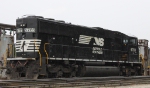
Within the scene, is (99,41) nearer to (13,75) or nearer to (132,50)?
(132,50)

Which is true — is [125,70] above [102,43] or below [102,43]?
below

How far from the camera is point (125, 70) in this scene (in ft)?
71.3

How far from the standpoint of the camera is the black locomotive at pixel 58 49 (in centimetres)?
1545

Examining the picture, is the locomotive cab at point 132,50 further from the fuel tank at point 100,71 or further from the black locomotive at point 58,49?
the fuel tank at point 100,71

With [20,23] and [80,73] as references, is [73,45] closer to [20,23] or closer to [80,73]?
[80,73]

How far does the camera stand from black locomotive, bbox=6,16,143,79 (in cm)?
1545

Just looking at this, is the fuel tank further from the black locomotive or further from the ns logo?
the ns logo

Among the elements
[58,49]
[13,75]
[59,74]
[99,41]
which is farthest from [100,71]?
[13,75]

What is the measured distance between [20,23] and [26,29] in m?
0.67

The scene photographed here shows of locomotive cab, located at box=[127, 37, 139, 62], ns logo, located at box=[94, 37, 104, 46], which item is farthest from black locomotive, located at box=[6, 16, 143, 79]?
locomotive cab, located at box=[127, 37, 139, 62]

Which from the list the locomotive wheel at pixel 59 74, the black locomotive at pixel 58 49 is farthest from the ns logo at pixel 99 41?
the locomotive wheel at pixel 59 74

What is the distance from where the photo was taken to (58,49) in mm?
16547

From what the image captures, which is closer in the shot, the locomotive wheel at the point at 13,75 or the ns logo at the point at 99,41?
the locomotive wheel at the point at 13,75

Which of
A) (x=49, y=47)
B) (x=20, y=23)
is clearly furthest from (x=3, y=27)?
(x=49, y=47)
